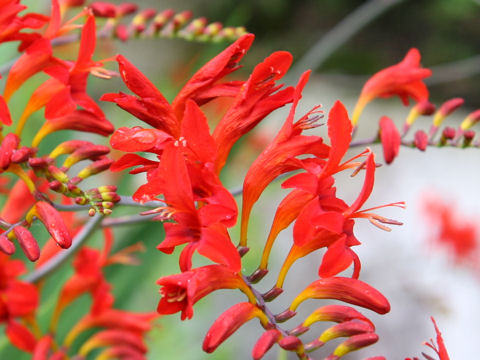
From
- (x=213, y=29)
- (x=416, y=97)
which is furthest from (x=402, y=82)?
(x=213, y=29)

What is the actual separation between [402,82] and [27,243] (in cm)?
42

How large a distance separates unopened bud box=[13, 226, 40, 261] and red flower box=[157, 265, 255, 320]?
0.09 metres

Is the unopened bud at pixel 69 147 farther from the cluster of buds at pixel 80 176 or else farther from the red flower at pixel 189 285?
the red flower at pixel 189 285

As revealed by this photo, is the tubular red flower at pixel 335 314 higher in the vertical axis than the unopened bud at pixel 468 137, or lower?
lower

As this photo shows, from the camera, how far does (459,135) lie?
0.67 m

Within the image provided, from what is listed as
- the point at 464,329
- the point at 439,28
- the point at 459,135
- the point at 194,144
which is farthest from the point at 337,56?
the point at 194,144

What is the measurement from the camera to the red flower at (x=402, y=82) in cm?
65

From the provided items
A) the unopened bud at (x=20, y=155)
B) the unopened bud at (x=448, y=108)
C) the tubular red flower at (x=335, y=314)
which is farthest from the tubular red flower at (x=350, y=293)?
the unopened bud at (x=448, y=108)

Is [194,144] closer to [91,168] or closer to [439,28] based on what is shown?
[91,168]

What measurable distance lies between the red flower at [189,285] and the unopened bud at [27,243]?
0.28 ft

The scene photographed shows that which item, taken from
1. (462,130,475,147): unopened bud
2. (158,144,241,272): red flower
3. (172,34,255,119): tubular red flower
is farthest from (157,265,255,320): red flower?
(462,130,475,147): unopened bud

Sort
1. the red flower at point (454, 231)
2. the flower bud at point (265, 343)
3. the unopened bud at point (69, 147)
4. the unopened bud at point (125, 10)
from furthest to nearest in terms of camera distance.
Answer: the red flower at point (454, 231)
the unopened bud at point (125, 10)
the unopened bud at point (69, 147)
the flower bud at point (265, 343)

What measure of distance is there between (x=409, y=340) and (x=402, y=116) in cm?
193

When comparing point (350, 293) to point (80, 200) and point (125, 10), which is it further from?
point (125, 10)
